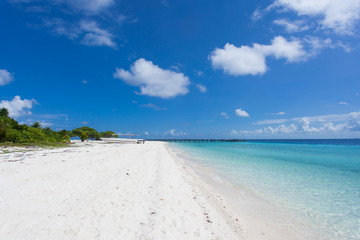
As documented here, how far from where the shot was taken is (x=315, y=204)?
5.74 metres

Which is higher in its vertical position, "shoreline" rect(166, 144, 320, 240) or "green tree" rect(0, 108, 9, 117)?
"green tree" rect(0, 108, 9, 117)

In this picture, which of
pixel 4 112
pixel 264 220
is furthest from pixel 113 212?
pixel 4 112

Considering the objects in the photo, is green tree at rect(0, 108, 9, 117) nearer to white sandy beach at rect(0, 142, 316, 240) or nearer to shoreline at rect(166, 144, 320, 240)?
white sandy beach at rect(0, 142, 316, 240)

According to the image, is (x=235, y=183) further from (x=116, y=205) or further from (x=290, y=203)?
(x=116, y=205)

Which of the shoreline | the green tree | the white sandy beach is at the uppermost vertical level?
the green tree

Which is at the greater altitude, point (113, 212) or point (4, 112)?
point (4, 112)

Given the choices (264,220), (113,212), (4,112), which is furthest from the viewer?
(4,112)

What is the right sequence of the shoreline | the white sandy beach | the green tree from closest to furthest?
the white sandy beach
the shoreline
the green tree

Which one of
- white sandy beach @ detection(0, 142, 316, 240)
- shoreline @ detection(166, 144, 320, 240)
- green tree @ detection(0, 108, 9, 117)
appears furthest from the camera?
green tree @ detection(0, 108, 9, 117)

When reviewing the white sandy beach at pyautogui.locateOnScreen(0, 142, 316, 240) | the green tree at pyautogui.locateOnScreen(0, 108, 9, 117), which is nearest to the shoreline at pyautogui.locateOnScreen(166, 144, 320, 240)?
the white sandy beach at pyautogui.locateOnScreen(0, 142, 316, 240)

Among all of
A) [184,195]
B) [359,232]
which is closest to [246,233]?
[184,195]

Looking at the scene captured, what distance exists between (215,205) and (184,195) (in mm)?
956

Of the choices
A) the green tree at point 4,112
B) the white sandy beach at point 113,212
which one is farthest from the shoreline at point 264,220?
the green tree at point 4,112

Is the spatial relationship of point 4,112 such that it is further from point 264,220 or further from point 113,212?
point 264,220
